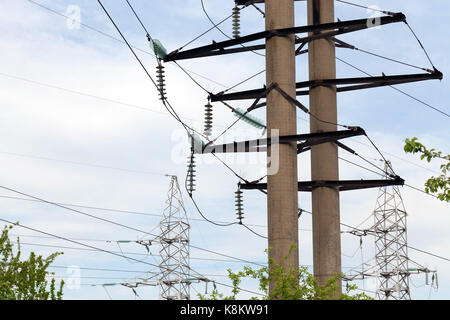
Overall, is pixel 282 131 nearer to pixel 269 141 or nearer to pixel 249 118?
pixel 269 141

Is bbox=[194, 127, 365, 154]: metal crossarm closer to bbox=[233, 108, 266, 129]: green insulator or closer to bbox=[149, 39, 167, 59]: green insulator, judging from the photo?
bbox=[233, 108, 266, 129]: green insulator

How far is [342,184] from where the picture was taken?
4578cm

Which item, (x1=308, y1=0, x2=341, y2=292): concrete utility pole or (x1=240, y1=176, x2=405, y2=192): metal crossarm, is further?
(x1=308, y1=0, x2=341, y2=292): concrete utility pole

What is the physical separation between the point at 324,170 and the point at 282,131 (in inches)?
312

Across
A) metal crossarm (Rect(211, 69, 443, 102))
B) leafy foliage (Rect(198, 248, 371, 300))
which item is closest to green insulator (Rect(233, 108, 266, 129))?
metal crossarm (Rect(211, 69, 443, 102))

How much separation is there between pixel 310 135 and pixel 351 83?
23.3 feet

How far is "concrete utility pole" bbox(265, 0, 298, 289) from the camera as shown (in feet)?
127

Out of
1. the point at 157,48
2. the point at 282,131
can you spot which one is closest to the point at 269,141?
the point at 282,131

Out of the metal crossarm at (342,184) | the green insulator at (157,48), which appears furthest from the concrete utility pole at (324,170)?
the green insulator at (157,48)

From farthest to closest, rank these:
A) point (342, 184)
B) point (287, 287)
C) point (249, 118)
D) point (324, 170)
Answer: point (324, 170) → point (342, 184) → point (249, 118) → point (287, 287)

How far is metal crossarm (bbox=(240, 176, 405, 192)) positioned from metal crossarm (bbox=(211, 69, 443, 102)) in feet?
15.9

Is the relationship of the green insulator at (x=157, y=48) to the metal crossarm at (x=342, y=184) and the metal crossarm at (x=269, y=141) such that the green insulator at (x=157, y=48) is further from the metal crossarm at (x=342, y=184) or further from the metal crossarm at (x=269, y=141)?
the metal crossarm at (x=342, y=184)

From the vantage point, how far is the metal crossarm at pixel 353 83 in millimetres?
41938
